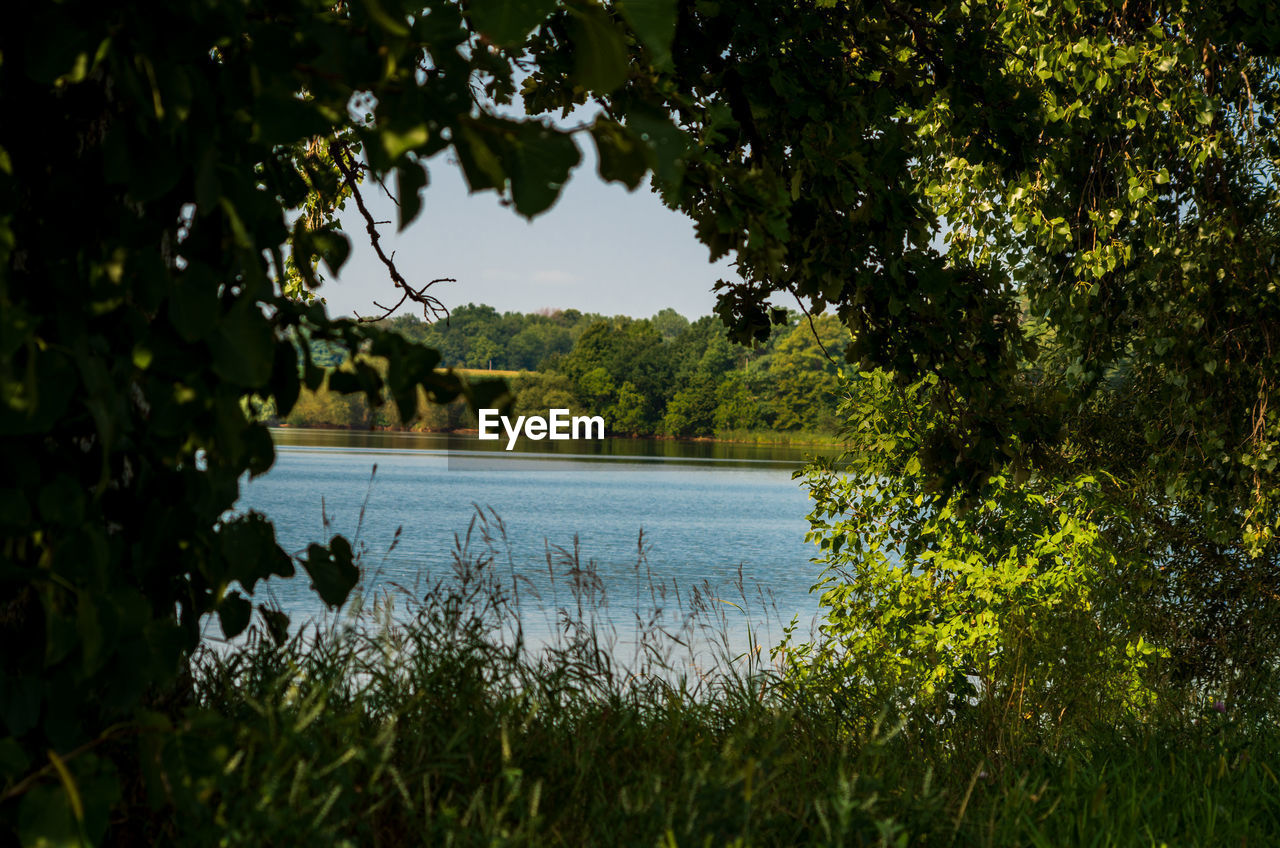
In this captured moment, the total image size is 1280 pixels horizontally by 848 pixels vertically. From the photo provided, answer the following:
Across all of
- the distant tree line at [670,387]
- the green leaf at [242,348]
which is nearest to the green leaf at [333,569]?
the green leaf at [242,348]

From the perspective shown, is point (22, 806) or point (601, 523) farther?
point (601, 523)

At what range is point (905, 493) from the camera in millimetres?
6977

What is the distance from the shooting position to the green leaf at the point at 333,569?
6.57 feet

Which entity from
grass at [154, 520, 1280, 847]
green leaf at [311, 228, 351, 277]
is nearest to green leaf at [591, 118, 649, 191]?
green leaf at [311, 228, 351, 277]

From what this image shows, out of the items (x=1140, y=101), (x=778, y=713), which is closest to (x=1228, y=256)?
(x=1140, y=101)

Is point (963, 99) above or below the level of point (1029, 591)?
above


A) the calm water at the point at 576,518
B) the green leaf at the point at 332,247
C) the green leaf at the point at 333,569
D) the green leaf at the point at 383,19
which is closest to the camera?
the green leaf at the point at 383,19

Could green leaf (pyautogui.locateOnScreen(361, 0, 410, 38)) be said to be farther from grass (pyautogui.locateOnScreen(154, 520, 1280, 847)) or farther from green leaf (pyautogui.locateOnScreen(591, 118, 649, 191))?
grass (pyautogui.locateOnScreen(154, 520, 1280, 847))

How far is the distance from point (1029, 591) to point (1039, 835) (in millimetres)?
3698

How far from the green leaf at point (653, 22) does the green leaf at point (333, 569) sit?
42.4 inches

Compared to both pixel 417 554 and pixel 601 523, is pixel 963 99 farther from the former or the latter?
pixel 601 523

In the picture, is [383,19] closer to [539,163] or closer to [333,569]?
[539,163]

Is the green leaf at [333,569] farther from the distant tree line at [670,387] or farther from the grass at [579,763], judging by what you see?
the distant tree line at [670,387]

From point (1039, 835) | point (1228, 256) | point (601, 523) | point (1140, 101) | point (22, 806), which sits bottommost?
point (601, 523)
